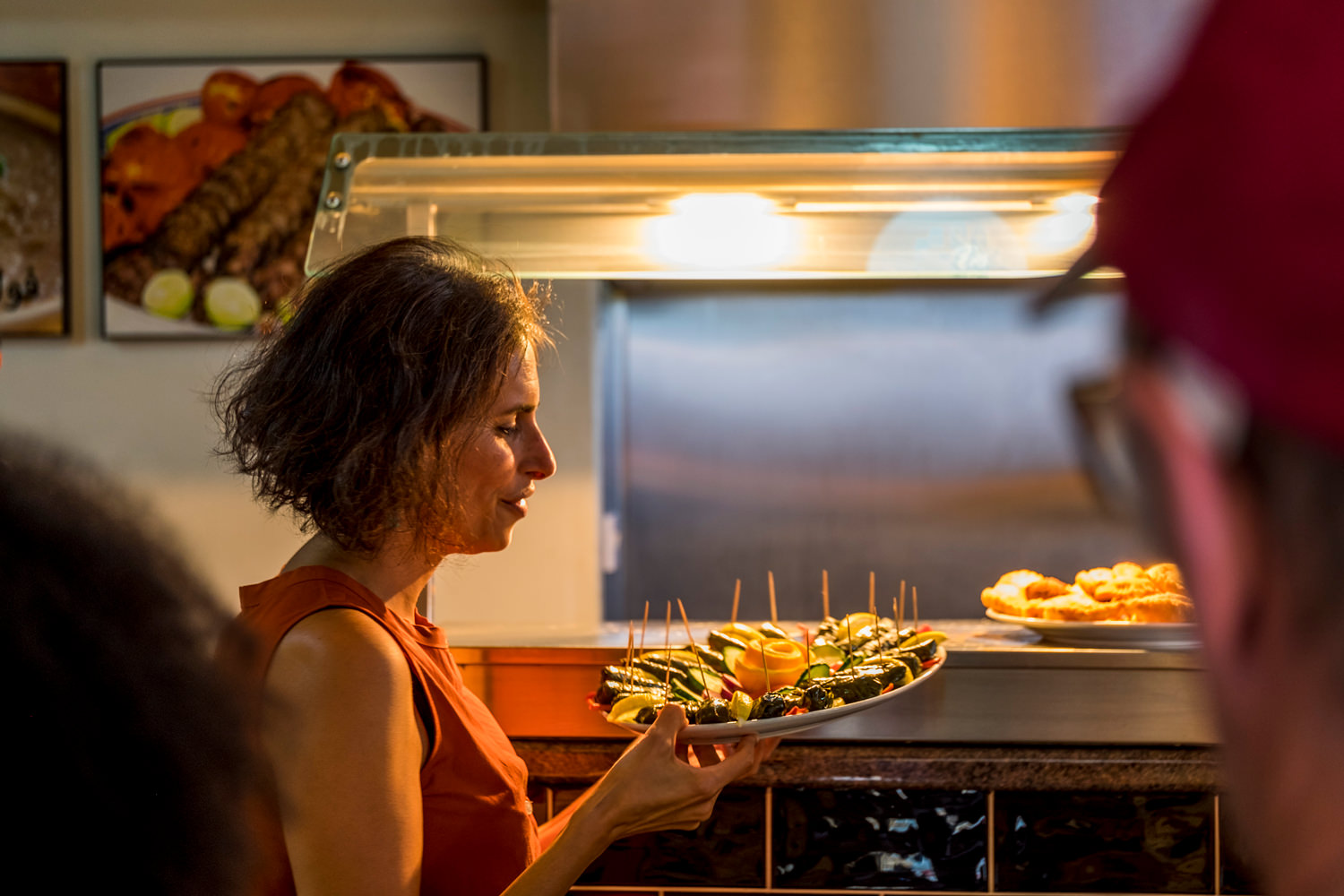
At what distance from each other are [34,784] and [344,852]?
32.7 inches

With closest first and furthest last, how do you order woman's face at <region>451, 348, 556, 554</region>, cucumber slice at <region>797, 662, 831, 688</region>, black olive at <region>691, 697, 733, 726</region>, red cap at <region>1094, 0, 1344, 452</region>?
A: red cap at <region>1094, 0, 1344, 452</region>, woman's face at <region>451, 348, 556, 554</region>, black olive at <region>691, 697, 733, 726</region>, cucumber slice at <region>797, 662, 831, 688</region>

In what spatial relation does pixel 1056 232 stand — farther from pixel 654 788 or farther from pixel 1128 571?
pixel 654 788

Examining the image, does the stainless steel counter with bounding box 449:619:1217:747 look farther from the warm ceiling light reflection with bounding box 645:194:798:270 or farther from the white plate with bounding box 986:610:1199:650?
the warm ceiling light reflection with bounding box 645:194:798:270

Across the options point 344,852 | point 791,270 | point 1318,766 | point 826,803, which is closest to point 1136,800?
point 826,803

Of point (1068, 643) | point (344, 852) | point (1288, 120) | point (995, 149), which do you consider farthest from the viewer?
point (1068, 643)

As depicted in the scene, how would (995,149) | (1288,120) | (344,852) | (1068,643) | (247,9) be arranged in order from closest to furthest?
(1288,120), (344,852), (995,149), (1068,643), (247,9)

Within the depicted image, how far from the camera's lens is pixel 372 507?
1281 millimetres

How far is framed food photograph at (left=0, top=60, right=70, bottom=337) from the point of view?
10.4 ft

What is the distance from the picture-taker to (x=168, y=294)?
312 cm

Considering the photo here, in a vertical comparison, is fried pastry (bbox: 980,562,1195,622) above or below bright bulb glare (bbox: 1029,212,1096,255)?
below

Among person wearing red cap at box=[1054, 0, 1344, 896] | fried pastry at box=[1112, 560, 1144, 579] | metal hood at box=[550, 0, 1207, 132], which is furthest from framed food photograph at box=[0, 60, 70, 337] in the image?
person wearing red cap at box=[1054, 0, 1344, 896]

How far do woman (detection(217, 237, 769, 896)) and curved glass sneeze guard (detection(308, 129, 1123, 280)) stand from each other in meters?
0.32

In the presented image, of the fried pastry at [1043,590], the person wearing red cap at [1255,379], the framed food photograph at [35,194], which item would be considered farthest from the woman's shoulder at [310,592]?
the framed food photograph at [35,194]

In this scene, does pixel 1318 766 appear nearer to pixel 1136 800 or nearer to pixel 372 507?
pixel 372 507
